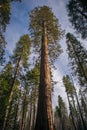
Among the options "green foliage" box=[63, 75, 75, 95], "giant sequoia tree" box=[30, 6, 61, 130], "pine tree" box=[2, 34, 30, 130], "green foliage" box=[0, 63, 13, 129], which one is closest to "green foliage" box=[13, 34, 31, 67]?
"pine tree" box=[2, 34, 30, 130]

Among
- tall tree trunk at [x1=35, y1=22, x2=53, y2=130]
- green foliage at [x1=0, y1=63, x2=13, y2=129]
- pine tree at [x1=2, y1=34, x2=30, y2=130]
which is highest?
pine tree at [x1=2, y1=34, x2=30, y2=130]

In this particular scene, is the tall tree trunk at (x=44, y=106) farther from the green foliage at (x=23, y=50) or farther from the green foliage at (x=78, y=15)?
the green foliage at (x=23, y=50)

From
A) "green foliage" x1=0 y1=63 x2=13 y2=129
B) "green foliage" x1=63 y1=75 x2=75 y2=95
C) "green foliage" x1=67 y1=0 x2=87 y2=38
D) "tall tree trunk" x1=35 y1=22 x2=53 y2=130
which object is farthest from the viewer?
"green foliage" x1=63 y1=75 x2=75 y2=95

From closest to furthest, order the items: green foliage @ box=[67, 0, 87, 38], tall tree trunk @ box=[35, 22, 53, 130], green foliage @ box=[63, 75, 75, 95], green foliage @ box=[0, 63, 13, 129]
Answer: tall tree trunk @ box=[35, 22, 53, 130]
green foliage @ box=[67, 0, 87, 38]
green foliage @ box=[0, 63, 13, 129]
green foliage @ box=[63, 75, 75, 95]

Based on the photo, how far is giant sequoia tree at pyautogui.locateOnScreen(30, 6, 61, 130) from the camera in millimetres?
5775

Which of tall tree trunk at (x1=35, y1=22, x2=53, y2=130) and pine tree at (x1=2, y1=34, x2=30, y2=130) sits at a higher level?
pine tree at (x1=2, y1=34, x2=30, y2=130)

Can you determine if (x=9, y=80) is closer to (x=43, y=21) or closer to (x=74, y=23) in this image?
(x=43, y=21)

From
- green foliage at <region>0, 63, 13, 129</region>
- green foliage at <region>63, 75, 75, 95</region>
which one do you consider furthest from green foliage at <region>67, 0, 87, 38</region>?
green foliage at <region>63, 75, 75, 95</region>

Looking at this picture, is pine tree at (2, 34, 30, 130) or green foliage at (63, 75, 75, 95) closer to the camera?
pine tree at (2, 34, 30, 130)

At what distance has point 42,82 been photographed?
754 centimetres

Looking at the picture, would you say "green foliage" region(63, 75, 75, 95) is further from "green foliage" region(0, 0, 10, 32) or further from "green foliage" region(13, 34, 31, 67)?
"green foliage" region(0, 0, 10, 32)

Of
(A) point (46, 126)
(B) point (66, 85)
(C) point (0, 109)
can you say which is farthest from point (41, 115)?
(B) point (66, 85)

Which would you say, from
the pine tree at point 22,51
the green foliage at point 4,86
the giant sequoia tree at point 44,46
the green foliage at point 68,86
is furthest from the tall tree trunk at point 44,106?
the green foliage at point 68,86

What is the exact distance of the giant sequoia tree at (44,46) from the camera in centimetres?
578
